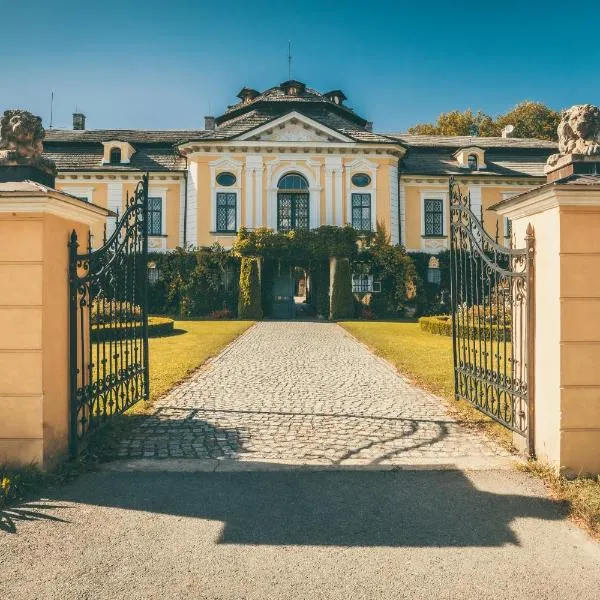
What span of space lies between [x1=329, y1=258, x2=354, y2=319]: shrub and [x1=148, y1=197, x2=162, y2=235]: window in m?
9.93

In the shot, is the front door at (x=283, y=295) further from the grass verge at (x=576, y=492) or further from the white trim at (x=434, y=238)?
the grass verge at (x=576, y=492)

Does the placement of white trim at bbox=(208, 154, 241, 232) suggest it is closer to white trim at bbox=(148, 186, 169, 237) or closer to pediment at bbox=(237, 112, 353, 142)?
pediment at bbox=(237, 112, 353, 142)

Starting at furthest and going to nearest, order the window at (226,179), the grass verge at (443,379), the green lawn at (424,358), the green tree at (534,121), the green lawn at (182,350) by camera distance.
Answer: the green tree at (534,121)
the window at (226,179)
the green lawn at (182,350)
the green lawn at (424,358)
the grass verge at (443,379)

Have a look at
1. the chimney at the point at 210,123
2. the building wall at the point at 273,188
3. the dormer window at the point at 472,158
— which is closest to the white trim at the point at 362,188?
the building wall at the point at 273,188

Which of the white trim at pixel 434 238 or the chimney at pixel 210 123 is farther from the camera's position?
the chimney at pixel 210 123

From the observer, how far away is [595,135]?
4.58m

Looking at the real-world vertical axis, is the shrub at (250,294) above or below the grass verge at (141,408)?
above

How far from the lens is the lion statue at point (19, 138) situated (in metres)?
4.61

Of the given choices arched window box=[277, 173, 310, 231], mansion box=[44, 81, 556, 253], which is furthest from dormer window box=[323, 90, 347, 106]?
arched window box=[277, 173, 310, 231]

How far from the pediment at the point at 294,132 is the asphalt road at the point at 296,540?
22.7 metres

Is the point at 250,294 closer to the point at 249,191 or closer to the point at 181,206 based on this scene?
the point at 249,191

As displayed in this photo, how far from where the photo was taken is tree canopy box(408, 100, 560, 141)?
4088 centimetres

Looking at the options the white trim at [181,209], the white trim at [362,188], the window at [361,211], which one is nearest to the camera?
the white trim at [362,188]

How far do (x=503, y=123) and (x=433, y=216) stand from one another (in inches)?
751
